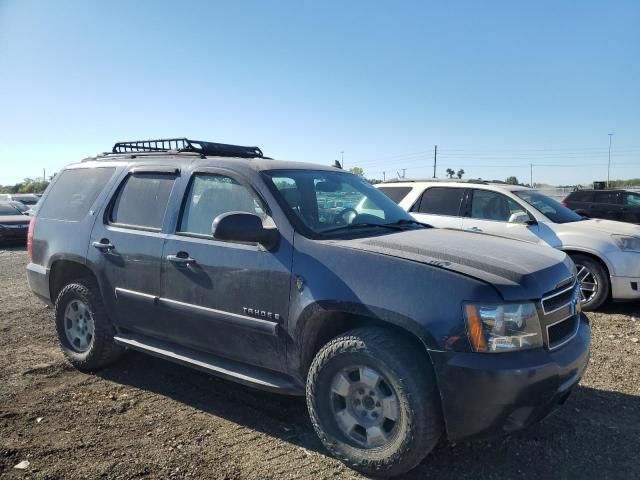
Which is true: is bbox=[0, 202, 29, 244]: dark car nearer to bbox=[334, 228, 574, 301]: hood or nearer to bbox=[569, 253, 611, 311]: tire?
bbox=[569, 253, 611, 311]: tire

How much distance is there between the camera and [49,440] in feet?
11.5

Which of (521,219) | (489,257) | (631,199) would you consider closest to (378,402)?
(489,257)

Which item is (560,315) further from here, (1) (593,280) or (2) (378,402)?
(1) (593,280)

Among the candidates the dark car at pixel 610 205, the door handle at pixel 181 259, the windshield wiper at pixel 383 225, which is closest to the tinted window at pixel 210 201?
the door handle at pixel 181 259

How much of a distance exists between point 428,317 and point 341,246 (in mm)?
732

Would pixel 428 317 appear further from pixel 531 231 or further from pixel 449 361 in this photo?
pixel 531 231

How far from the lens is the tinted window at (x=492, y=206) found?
7.74 meters

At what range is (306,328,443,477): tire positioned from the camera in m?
2.83

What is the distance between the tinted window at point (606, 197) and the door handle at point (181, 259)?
13645 millimetres

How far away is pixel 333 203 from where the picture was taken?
4.03m

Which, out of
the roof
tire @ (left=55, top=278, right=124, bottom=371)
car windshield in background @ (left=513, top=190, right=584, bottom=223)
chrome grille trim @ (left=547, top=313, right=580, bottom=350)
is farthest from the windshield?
car windshield in background @ (left=513, top=190, right=584, bottom=223)

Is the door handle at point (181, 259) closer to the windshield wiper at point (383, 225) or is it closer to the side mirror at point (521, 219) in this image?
the windshield wiper at point (383, 225)

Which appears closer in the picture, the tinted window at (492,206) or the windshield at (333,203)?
the windshield at (333,203)

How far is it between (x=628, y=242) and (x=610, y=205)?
8288mm
